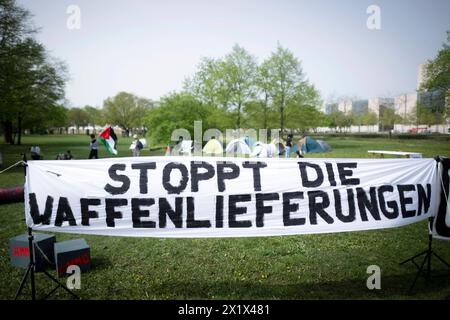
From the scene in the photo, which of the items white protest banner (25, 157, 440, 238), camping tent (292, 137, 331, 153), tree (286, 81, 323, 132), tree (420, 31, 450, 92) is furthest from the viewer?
tree (286, 81, 323, 132)

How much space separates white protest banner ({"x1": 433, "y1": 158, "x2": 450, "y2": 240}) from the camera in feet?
16.1

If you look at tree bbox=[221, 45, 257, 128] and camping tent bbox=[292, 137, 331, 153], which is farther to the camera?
tree bbox=[221, 45, 257, 128]

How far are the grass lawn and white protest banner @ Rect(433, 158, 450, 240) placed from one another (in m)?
0.84

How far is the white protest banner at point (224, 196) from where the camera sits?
431cm

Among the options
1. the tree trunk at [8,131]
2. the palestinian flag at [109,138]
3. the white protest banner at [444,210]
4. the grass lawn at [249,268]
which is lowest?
the grass lawn at [249,268]

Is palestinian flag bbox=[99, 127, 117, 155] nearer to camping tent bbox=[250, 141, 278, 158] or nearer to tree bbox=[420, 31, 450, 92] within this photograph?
camping tent bbox=[250, 141, 278, 158]

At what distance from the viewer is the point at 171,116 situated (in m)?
28.1

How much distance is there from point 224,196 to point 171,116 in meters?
24.7

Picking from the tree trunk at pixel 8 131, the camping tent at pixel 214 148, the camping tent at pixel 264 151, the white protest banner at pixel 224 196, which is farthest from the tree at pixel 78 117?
the white protest banner at pixel 224 196

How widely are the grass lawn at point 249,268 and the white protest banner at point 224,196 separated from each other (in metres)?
0.98

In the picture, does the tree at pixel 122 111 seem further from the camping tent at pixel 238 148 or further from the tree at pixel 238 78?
the camping tent at pixel 238 148

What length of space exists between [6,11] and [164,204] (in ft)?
88.1

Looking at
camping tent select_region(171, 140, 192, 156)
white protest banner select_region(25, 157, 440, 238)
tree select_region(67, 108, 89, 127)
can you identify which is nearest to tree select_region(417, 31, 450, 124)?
camping tent select_region(171, 140, 192, 156)

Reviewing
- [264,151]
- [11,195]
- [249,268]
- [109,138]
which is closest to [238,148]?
[264,151]
